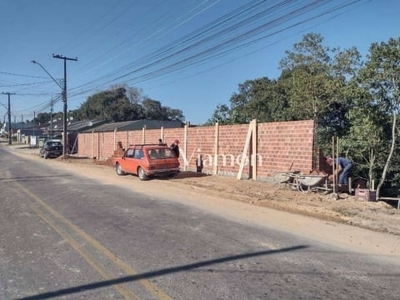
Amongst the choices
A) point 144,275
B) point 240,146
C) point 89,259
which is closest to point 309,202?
point 240,146

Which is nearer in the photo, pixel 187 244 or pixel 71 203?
pixel 187 244

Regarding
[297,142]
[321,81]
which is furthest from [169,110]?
[297,142]

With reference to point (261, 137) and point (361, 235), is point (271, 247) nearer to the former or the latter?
point (361, 235)

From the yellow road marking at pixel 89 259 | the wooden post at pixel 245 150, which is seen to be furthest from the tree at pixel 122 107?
the yellow road marking at pixel 89 259

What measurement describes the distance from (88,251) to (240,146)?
42.7 feet

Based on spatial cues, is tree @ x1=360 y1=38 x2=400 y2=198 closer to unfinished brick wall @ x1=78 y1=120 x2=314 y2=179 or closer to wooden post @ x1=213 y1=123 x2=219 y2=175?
unfinished brick wall @ x1=78 y1=120 x2=314 y2=179

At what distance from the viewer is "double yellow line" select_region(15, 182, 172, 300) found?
5.14 meters

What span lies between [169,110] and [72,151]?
191 feet

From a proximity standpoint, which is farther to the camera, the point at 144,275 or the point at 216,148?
the point at 216,148

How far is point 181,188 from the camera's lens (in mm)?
16969

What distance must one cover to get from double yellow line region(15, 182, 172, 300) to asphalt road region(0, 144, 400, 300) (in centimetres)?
1

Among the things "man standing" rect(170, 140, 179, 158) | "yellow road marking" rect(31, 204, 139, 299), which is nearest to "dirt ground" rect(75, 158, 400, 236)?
"man standing" rect(170, 140, 179, 158)

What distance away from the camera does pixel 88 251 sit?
6.89m

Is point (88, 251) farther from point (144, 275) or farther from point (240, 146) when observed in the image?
point (240, 146)
